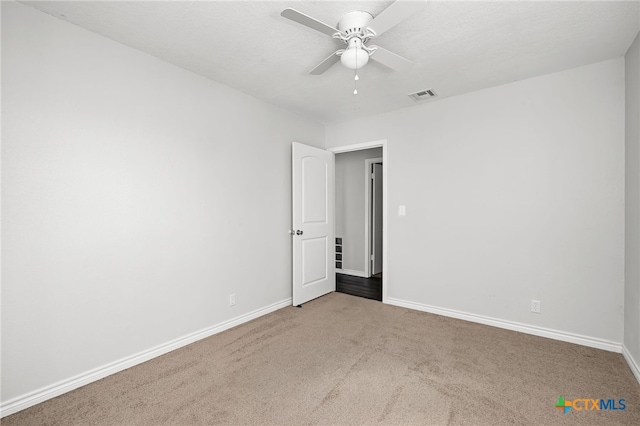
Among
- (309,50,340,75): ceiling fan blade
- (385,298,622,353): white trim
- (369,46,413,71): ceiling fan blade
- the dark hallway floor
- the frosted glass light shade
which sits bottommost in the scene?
the dark hallway floor

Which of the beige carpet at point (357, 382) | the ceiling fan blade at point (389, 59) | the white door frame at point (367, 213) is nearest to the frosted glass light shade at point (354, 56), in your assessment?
the ceiling fan blade at point (389, 59)

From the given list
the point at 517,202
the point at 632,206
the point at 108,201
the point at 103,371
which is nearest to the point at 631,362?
the point at 632,206

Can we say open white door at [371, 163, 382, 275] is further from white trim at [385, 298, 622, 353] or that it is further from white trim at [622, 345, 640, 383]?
white trim at [622, 345, 640, 383]

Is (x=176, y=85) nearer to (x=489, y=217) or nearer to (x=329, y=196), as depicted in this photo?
(x=329, y=196)

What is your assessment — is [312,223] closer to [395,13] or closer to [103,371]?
[103,371]

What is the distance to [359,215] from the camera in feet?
17.9

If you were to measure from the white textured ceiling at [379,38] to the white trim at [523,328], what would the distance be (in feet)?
7.84

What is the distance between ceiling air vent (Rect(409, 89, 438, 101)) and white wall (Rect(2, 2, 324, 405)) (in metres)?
1.79

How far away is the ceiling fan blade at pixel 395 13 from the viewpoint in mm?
1537

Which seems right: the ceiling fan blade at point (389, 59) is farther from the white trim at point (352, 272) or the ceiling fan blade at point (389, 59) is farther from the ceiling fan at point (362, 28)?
the white trim at point (352, 272)

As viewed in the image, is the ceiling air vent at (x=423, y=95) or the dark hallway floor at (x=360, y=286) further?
the dark hallway floor at (x=360, y=286)

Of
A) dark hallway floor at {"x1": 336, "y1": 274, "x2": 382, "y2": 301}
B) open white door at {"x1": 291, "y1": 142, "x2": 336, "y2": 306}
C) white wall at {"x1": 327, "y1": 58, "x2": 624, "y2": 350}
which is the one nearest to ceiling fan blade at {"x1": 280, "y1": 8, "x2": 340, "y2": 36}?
open white door at {"x1": 291, "y1": 142, "x2": 336, "y2": 306}

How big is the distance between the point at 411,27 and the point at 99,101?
2.28 m

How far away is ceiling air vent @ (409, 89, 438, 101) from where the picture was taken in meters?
3.14
